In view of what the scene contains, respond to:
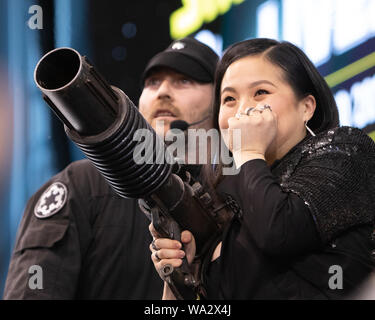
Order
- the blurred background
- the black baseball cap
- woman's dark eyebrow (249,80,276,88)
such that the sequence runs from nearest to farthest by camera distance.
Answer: woman's dark eyebrow (249,80,276,88), the blurred background, the black baseball cap

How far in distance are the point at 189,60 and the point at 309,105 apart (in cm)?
72

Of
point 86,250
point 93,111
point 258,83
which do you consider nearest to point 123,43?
point 86,250

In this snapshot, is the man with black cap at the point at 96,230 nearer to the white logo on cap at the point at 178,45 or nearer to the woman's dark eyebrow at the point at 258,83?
the white logo on cap at the point at 178,45

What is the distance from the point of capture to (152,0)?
2049 millimetres

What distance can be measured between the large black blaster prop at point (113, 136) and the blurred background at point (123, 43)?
2.28 feet

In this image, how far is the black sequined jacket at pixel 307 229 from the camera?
3.17 ft

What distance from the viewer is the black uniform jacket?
63.8 inches

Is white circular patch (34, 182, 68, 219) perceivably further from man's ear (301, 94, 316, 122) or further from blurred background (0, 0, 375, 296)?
man's ear (301, 94, 316, 122)

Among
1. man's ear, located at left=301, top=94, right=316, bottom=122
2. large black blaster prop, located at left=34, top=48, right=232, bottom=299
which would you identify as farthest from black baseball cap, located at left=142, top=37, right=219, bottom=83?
large black blaster prop, located at left=34, top=48, right=232, bottom=299

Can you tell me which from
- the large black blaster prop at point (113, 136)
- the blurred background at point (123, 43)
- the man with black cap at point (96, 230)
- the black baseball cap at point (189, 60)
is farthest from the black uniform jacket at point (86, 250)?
the large black blaster prop at point (113, 136)

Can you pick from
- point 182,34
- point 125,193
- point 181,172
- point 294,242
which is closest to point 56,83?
point 125,193

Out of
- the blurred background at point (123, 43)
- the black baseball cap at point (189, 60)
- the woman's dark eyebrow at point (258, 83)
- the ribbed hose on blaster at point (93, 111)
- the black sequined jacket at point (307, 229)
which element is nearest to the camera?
the ribbed hose on blaster at point (93, 111)
